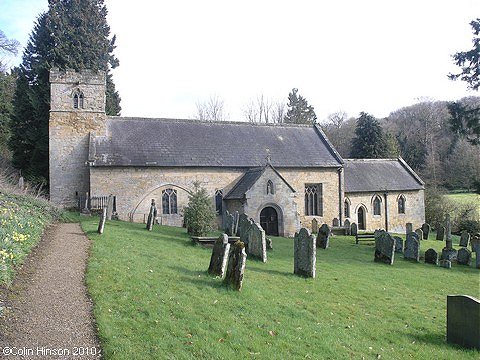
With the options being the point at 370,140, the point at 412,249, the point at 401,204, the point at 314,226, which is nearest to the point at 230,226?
the point at 412,249

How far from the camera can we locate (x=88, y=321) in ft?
23.8

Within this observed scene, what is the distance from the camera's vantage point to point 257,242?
15.8 meters

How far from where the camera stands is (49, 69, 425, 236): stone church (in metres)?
26.1

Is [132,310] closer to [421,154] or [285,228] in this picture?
[285,228]

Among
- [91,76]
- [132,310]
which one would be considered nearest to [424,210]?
[91,76]

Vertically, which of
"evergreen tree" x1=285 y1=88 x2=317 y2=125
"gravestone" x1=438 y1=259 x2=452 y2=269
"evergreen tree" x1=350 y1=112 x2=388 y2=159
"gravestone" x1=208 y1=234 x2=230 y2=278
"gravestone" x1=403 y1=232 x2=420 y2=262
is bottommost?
"gravestone" x1=438 y1=259 x2=452 y2=269

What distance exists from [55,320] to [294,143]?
2722cm

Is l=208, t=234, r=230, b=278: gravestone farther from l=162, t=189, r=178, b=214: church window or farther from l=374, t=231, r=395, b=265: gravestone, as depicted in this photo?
l=162, t=189, r=178, b=214: church window

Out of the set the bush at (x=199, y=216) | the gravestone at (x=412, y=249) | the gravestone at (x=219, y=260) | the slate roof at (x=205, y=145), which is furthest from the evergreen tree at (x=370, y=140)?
the gravestone at (x=219, y=260)

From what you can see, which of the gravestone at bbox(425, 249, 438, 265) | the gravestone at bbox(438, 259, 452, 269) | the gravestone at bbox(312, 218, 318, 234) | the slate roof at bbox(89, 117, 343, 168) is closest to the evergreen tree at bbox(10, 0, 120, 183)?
the slate roof at bbox(89, 117, 343, 168)

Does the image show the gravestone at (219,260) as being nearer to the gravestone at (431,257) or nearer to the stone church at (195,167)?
the gravestone at (431,257)

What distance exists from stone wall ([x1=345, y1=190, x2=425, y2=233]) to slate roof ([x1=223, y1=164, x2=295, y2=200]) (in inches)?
357

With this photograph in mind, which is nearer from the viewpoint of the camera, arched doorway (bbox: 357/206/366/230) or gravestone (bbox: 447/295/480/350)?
gravestone (bbox: 447/295/480/350)

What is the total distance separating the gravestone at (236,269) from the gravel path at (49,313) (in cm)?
346
